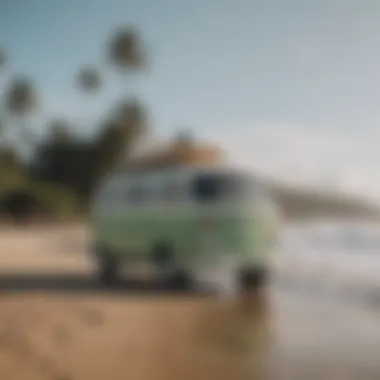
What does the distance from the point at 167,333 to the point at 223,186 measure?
346mm

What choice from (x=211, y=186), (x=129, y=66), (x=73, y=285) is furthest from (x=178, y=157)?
(x=73, y=285)

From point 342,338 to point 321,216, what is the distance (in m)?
0.27

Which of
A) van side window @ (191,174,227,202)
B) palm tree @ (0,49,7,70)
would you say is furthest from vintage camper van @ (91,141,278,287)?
palm tree @ (0,49,7,70)

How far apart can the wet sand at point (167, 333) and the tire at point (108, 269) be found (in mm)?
27

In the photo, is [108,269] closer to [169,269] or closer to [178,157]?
[169,269]

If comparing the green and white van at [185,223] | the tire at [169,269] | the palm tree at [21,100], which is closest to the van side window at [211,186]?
the green and white van at [185,223]

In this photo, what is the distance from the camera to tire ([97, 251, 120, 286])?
4.72ft

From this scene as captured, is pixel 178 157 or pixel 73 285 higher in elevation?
pixel 178 157

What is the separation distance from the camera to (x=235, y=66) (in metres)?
1.43

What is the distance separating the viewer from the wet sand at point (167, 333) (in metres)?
1.34

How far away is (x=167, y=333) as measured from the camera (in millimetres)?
1387

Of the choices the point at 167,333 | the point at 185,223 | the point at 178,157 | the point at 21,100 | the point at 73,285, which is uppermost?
the point at 21,100

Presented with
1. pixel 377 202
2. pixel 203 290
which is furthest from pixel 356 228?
pixel 203 290

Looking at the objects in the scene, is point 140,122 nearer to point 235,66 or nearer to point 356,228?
point 235,66
